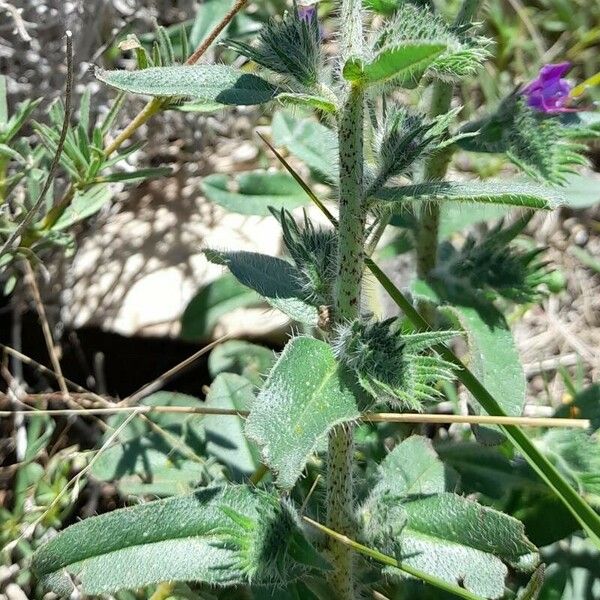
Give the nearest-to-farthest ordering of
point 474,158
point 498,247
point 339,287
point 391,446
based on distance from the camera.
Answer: point 339,287 → point 498,247 → point 391,446 → point 474,158

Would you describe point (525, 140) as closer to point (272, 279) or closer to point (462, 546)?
point (272, 279)

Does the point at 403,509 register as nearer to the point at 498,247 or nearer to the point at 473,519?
the point at 473,519

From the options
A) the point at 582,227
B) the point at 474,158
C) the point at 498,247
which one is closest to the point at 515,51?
the point at 474,158

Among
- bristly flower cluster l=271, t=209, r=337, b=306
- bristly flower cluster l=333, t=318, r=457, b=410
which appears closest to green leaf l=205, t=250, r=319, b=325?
bristly flower cluster l=271, t=209, r=337, b=306

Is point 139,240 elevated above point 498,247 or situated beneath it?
situated beneath

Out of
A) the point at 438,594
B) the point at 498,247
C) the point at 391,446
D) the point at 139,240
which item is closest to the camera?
the point at 438,594

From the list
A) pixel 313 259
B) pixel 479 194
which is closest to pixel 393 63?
pixel 479 194
